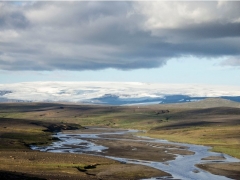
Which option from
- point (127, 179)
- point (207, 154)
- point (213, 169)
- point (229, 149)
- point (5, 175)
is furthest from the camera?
point (229, 149)

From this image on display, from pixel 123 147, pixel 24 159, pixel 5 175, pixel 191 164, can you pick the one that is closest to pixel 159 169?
pixel 191 164

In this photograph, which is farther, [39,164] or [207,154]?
[207,154]

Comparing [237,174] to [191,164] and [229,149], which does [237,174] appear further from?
[229,149]

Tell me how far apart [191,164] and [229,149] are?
3555cm

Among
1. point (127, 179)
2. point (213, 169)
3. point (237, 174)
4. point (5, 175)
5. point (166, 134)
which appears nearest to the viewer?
point (5, 175)

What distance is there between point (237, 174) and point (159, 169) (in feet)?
51.0

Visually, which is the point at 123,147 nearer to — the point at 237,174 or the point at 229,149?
the point at 229,149

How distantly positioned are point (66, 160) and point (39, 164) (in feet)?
30.8

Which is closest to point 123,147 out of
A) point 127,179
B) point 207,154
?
point 207,154

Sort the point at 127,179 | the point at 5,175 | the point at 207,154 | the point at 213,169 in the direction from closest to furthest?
1. the point at 5,175
2. the point at 127,179
3. the point at 213,169
4. the point at 207,154

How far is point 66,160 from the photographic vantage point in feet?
300

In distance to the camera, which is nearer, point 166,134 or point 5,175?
point 5,175

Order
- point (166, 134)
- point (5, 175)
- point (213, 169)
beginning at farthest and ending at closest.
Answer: point (166, 134), point (213, 169), point (5, 175)

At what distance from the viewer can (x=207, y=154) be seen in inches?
4547
